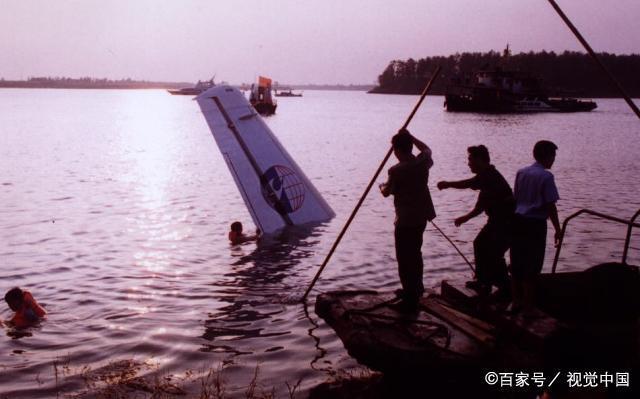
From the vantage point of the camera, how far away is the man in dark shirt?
720 centimetres

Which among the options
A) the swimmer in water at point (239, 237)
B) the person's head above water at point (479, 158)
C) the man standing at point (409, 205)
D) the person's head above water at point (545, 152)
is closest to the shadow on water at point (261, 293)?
the swimmer in water at point (239, 237)

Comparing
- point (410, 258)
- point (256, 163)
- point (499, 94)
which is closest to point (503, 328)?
point (410, 258)

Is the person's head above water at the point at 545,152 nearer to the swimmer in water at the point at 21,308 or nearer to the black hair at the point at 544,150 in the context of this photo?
the black hair at the point at 544,150

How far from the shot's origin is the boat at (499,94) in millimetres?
100875

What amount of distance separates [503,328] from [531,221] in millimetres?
1393

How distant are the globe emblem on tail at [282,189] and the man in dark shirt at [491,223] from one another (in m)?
7.90

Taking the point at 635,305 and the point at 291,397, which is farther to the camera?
the point at 291,397

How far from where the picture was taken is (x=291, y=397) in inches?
272

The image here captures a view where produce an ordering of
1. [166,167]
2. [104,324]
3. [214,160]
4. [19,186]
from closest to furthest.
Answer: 1. [104,324]
2. [19,186]
3. [166,167]
4. [214,160]

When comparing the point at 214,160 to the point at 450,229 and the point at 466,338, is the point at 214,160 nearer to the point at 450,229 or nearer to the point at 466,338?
the point at 450,229

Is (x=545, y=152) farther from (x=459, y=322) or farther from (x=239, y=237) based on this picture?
(x=239, y=237)

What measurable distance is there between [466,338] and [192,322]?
17.1ft

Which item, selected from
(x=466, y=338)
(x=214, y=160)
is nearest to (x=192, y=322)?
(x=466, y=338)

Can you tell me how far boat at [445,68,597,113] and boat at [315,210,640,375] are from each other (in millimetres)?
98573
